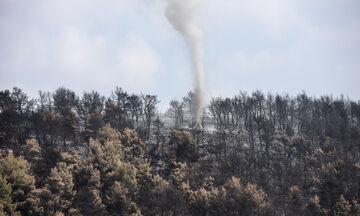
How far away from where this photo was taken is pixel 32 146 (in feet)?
151

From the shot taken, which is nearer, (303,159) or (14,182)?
(14,182)

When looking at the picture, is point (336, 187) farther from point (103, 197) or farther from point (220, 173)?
point (103, 197)

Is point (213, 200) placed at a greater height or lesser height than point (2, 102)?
lesser

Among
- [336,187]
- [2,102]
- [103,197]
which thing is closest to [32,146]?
[103,197]

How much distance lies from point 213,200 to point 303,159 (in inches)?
1004

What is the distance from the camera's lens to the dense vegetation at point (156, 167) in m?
38.2

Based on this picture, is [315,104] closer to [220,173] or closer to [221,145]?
[221,145]

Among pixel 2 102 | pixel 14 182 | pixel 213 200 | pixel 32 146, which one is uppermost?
pixel 2 102

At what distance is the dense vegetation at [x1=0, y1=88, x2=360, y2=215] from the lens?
3816 cm

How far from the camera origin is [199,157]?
55531mm

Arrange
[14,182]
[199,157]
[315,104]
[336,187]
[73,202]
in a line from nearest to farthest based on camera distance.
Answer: [14,182] → [73,202] → [336,187] → [199,157] → [315,104]

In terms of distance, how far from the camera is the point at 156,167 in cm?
5588

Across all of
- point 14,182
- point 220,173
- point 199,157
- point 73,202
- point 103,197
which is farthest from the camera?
point 199,157

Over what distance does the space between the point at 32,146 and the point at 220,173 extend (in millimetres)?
31495
